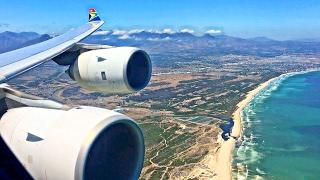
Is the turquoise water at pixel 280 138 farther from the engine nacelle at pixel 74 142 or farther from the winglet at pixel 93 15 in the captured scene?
the engine nacelle at pixel 74 142

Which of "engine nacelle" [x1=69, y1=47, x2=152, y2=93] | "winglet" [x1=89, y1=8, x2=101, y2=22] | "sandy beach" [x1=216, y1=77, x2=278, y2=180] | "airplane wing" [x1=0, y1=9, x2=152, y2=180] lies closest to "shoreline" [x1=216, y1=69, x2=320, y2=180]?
"sandy beach" [x1=216, y1=77, x2=278, y2=180]

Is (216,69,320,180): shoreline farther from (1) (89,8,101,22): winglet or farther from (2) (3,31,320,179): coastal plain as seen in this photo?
(1) (89,8,101,22): winglet

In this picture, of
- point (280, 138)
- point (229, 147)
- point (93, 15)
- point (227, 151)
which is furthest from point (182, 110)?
point (93, 15)

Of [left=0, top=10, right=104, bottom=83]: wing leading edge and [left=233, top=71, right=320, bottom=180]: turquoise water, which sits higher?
[left=0, top=10, right=104, bottom=83]: wing leading edge

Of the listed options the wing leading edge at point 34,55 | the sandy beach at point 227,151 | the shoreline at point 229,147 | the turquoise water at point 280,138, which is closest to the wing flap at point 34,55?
the wing leading edge at point 34,55

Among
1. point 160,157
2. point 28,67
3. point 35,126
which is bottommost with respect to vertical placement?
point 160,157

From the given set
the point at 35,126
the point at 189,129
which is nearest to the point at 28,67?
the point at 35,126

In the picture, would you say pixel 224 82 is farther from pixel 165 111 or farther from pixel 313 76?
pixel 165 111
